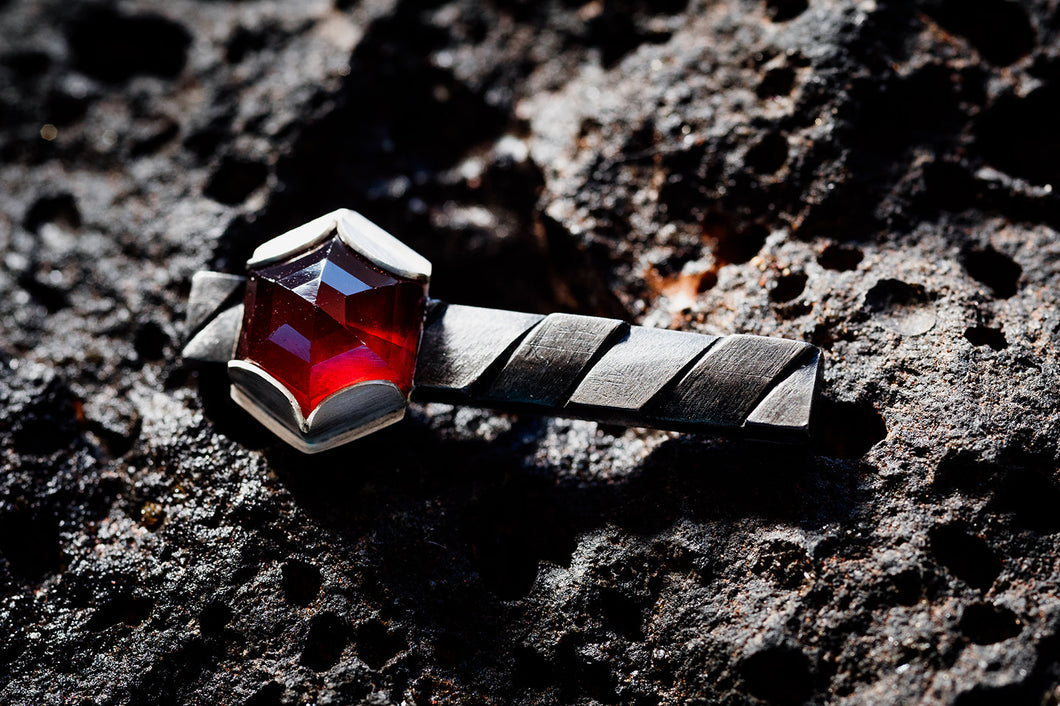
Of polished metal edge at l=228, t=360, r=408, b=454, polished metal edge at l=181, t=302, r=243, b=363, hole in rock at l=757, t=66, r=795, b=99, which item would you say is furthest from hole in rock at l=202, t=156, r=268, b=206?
hole in rock at l=757, t=66, r=795, b=99

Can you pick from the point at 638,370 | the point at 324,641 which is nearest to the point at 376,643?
the point at 324,641

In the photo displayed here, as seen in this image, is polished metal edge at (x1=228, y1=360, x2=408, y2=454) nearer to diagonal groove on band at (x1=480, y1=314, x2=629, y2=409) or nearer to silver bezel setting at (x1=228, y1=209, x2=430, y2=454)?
silver bezel setting at (x1=228, y1=209, x2=430, y2=454)

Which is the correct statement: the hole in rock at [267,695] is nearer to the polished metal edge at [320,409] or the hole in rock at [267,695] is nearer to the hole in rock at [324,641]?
the hole in rock at [324,641]

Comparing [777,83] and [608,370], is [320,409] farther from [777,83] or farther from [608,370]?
[777,83]

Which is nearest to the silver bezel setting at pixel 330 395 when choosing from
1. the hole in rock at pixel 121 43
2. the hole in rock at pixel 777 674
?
the hole in rock at pixel 777 674

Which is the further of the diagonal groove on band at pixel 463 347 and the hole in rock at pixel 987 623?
the diagonal groove on band at pixel 463 347

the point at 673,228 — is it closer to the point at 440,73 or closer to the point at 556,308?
the point at 556,308
